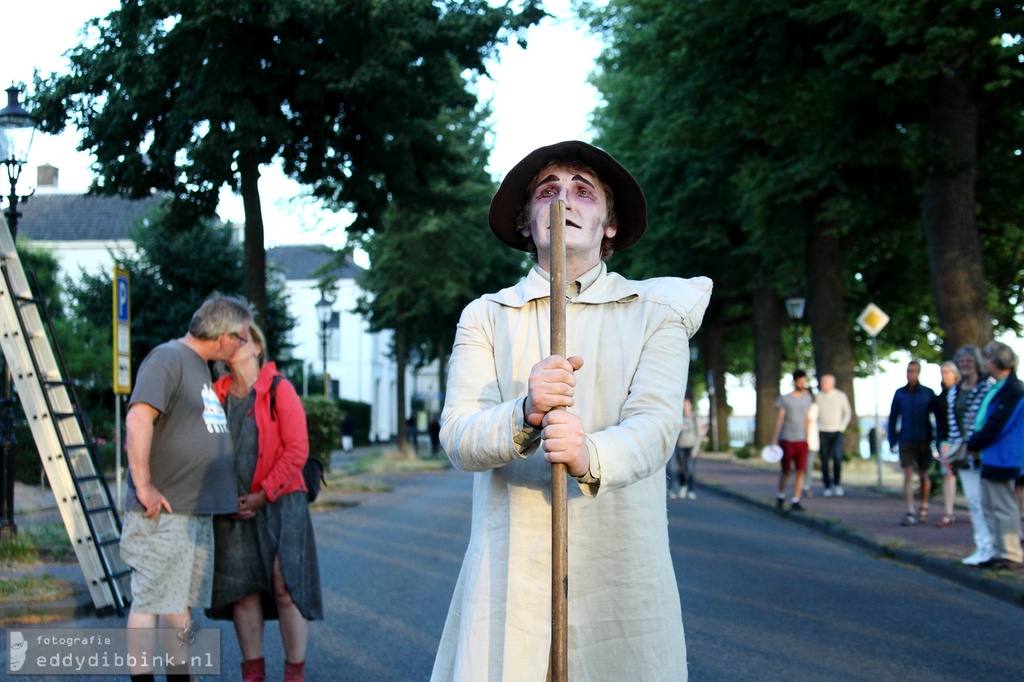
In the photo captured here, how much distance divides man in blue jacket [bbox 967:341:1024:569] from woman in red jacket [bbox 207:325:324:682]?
21.2ft

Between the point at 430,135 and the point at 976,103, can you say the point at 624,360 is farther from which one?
the point at 976,103

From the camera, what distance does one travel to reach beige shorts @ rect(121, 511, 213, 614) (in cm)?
510

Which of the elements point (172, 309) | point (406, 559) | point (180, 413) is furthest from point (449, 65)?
point (172, 309)

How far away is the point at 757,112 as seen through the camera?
757 inches

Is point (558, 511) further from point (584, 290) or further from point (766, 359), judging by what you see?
point (766, 359)

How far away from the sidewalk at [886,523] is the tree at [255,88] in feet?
25.0

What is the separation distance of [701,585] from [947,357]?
9.04 m

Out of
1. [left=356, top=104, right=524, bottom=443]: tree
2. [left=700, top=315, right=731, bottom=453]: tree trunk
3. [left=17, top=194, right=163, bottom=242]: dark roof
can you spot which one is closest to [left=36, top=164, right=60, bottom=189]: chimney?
[left=17, top=194, right=163, bottom=242]: dark roof

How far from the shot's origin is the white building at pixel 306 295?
5044cm

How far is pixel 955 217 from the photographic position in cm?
1720

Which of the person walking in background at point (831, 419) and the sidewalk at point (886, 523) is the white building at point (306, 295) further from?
the person walking in background at point (831, 419)

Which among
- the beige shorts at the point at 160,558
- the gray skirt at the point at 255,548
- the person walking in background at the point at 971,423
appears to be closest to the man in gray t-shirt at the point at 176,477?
the beige shorts at the point at 160,558

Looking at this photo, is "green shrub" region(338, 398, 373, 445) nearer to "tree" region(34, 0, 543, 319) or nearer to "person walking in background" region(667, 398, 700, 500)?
"person walking in background" region(667, 398, 700, 500)

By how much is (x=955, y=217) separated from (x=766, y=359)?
15297 mm
